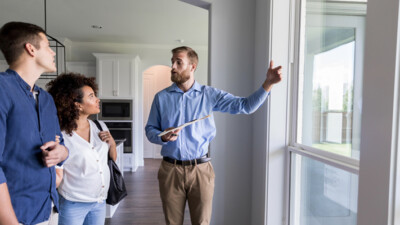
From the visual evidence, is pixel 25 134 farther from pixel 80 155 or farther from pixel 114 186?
pixel 114 186

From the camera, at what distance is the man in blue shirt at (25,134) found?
85cm

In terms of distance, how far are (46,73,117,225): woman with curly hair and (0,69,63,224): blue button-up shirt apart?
276 millimetres

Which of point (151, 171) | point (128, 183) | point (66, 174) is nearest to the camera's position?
point (66, 174)

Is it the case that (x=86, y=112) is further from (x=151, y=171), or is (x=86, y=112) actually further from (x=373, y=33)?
(x=151, y=171)

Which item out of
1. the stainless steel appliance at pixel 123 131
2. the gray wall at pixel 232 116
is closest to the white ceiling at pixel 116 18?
the gray wall at pixel 232 116

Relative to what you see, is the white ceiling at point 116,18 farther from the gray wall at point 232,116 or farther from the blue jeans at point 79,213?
the blue jeans at point 79,213

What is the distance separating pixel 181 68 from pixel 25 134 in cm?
105

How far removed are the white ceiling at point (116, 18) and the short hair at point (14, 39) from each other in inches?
116

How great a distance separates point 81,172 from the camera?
1.29 metres

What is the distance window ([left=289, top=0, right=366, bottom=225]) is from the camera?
1303 millimetres

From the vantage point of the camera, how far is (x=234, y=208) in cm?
217

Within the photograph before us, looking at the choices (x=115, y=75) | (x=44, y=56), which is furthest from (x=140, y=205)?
(x=115, y=75)

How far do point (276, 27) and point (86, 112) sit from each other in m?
1.51

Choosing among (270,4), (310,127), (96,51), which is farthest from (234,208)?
(96,51)
